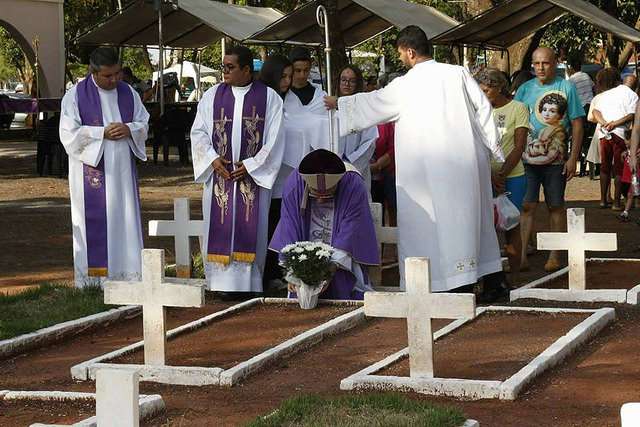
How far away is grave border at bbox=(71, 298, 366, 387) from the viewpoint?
745cm

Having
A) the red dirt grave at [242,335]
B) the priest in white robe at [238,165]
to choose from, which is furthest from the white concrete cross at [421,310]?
the priest in white robe at [238,165]

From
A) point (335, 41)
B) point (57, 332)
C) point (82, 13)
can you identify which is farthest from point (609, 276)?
point (82, 13)

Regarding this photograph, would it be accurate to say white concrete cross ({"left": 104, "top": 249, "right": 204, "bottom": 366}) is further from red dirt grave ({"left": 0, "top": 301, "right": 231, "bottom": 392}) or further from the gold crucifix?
the gold crucifix

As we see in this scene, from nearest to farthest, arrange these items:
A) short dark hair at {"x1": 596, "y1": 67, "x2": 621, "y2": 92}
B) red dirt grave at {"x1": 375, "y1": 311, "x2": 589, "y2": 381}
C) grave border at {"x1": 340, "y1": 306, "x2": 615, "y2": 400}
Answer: grave border at {"x1": 340, "y1": 306, "x2": 615, "y2": 400}
red dirt grave at {"x1": 375, "y1": 311, "x2": 589, "y2": 381}
short dark hair at {"x1": 596, "y1": 67, "x2": 621, "y2": 92}

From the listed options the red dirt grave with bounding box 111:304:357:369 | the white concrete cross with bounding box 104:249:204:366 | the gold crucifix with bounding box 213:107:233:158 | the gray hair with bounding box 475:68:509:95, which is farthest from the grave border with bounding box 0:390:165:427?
the gray hair with bounding box 475:68:509:95

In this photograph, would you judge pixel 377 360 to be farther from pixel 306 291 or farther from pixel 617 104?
pixel 617 104

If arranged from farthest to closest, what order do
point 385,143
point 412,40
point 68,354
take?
point 385,143, point 412,40, point 68,354

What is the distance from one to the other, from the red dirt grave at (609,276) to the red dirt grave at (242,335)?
2102 mm

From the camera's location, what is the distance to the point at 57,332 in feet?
30.0

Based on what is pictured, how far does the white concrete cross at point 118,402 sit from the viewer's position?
16.0 feet

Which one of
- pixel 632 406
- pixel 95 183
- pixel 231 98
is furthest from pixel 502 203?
pixel 632 406

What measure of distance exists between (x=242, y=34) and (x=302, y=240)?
45.0ft

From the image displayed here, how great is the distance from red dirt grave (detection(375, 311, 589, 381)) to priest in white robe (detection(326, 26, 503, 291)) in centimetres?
72

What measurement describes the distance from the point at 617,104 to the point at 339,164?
7.79 m
